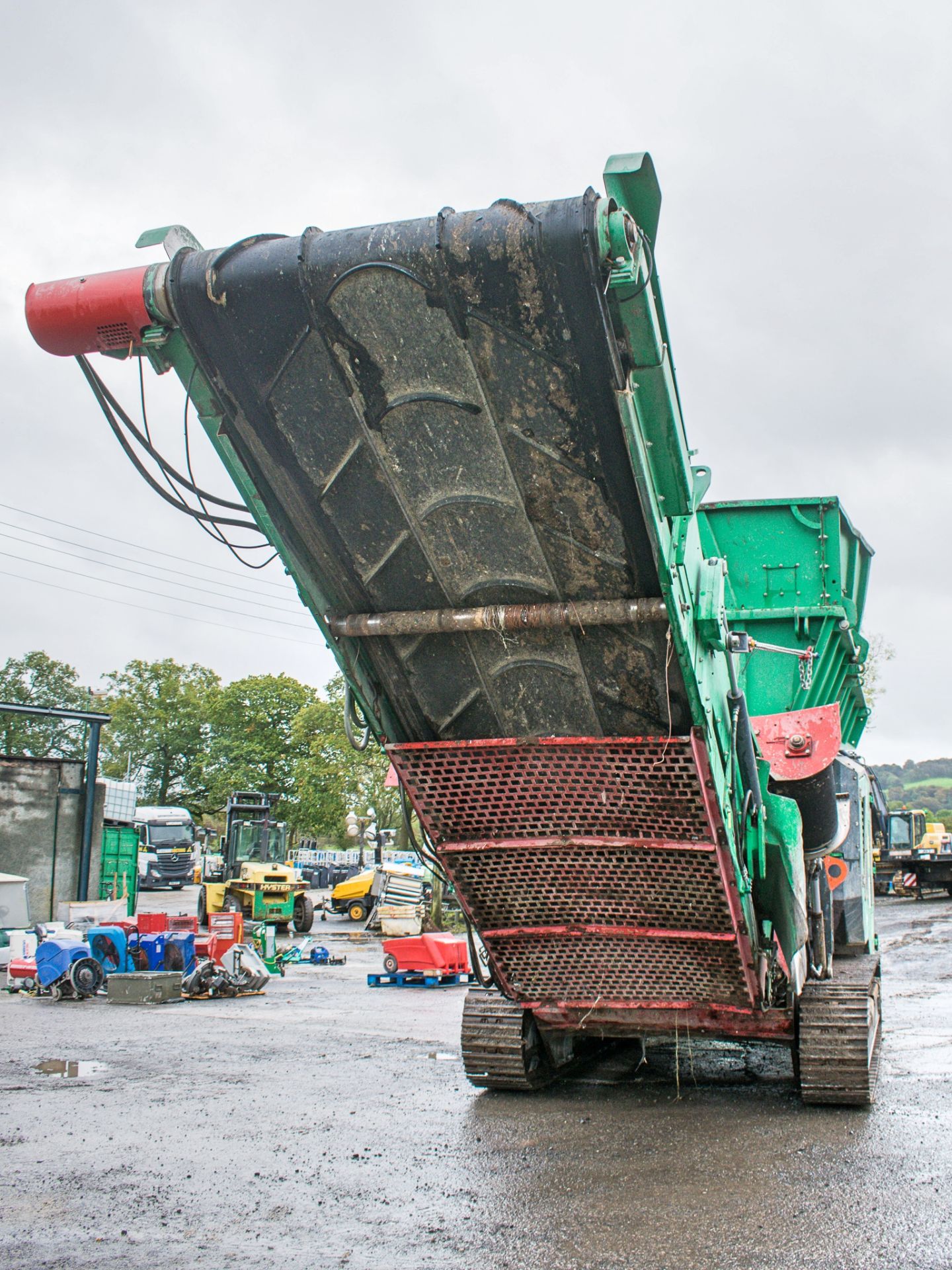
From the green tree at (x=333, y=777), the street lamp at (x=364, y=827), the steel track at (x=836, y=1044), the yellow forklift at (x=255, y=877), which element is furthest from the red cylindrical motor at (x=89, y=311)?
the green tree at (x=333, y=777)

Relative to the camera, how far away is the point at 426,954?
1283cm

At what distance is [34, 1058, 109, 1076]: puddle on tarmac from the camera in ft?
23.5

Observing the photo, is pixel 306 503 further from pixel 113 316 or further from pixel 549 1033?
pixel 549 1033

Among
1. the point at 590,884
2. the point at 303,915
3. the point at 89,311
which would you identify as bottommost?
the point at 303,915

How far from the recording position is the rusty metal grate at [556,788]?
14.8ft

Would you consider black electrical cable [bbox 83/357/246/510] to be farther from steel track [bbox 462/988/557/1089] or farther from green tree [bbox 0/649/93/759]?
green tree [bbox 0/649/93/759]

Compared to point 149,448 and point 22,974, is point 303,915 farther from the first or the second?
point 149,448

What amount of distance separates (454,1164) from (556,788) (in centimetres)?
169

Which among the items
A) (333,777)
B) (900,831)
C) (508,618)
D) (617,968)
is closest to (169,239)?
(508,618)

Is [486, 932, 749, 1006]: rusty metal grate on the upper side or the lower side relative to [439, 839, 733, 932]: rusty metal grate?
lower

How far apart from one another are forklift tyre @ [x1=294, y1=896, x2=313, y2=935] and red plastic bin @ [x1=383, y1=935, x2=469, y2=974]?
8600mm

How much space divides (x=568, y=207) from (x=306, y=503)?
1514mm

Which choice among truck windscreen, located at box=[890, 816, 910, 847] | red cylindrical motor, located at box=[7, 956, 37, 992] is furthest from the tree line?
red cylindrical motor, located at box=[7, 956, 37, 992]

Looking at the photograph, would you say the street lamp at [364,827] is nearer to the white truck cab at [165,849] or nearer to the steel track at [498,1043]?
the white truck cab at [165,849]
